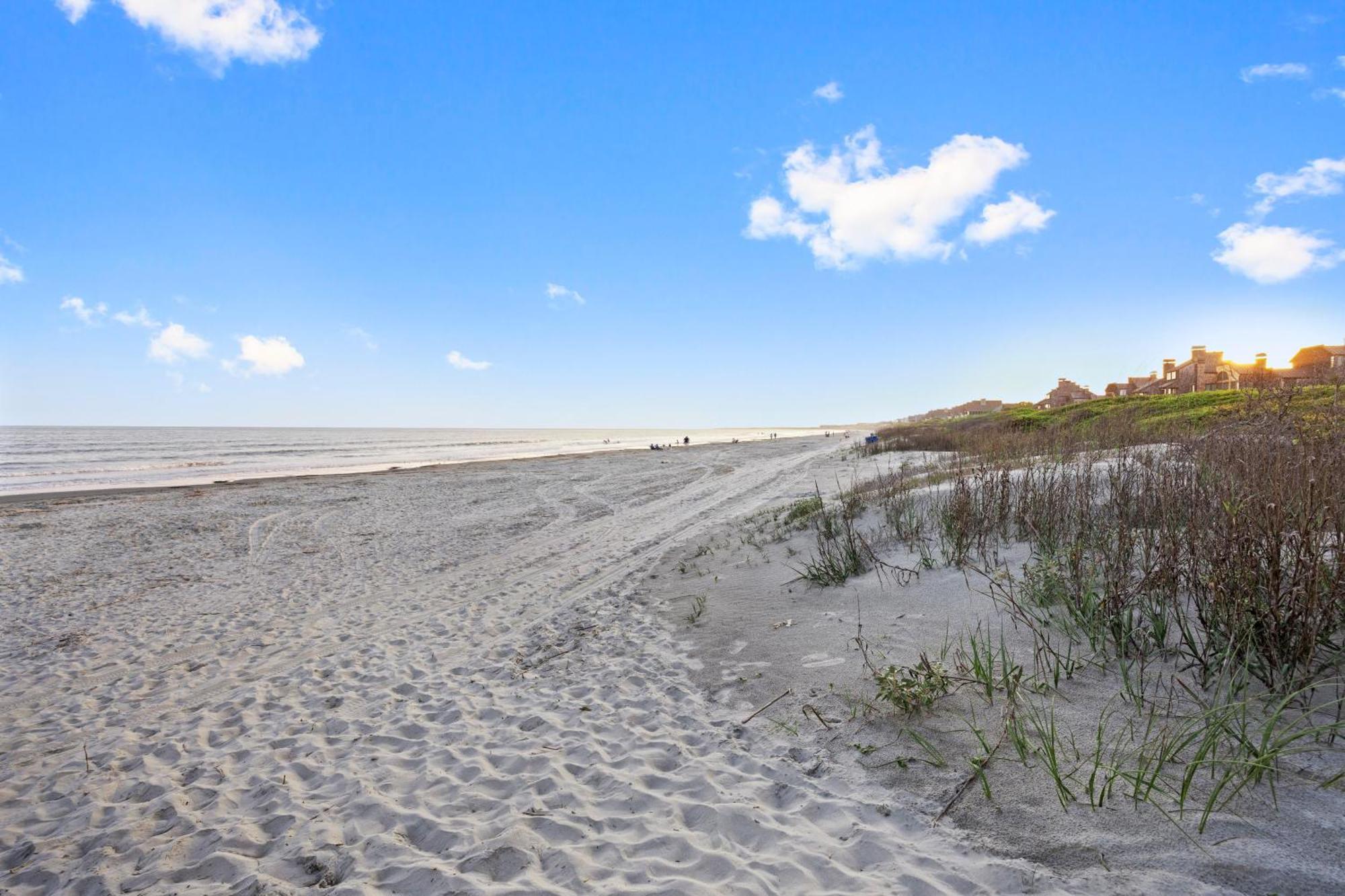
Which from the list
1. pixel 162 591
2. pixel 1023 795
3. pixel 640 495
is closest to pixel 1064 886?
pixel 1023 795

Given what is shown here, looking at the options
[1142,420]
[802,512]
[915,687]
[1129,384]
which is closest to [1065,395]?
[1129,384]

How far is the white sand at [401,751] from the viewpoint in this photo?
3000 millimetres

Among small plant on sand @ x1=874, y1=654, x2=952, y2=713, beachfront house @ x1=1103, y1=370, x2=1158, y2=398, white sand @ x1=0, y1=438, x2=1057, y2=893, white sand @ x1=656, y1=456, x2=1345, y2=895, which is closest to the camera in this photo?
white sand @ x1=656, y1=456, x2=1345, y2=895

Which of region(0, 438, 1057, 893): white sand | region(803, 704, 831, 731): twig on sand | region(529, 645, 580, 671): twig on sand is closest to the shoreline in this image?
region(0, 438, 1057, 893): white sand

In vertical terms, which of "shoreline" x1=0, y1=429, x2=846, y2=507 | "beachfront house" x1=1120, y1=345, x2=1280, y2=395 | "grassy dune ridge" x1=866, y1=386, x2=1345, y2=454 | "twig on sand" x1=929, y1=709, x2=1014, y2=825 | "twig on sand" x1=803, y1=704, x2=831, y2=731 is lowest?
"twig on sand" x1=803, y1=704, x2=831, y2=731

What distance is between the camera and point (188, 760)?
4352 millimetres

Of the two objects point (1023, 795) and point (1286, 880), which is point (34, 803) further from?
point (1286, 880)

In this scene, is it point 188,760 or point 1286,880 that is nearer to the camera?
point 1286,880

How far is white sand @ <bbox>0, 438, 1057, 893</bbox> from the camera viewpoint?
300cm

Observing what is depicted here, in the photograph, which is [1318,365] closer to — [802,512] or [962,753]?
[962,753]

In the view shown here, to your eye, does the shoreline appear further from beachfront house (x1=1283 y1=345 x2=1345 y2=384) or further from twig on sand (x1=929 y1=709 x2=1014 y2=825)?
beachfront house (x1=1283 y1=345 x2=1345 y2=384)

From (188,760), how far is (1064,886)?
545cm

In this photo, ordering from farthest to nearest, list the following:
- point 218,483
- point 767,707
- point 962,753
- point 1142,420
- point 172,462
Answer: point 172,462 → point 218,483 → point 1142,420 → point 767,707 → point 962,753

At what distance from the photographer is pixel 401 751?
433 cm
